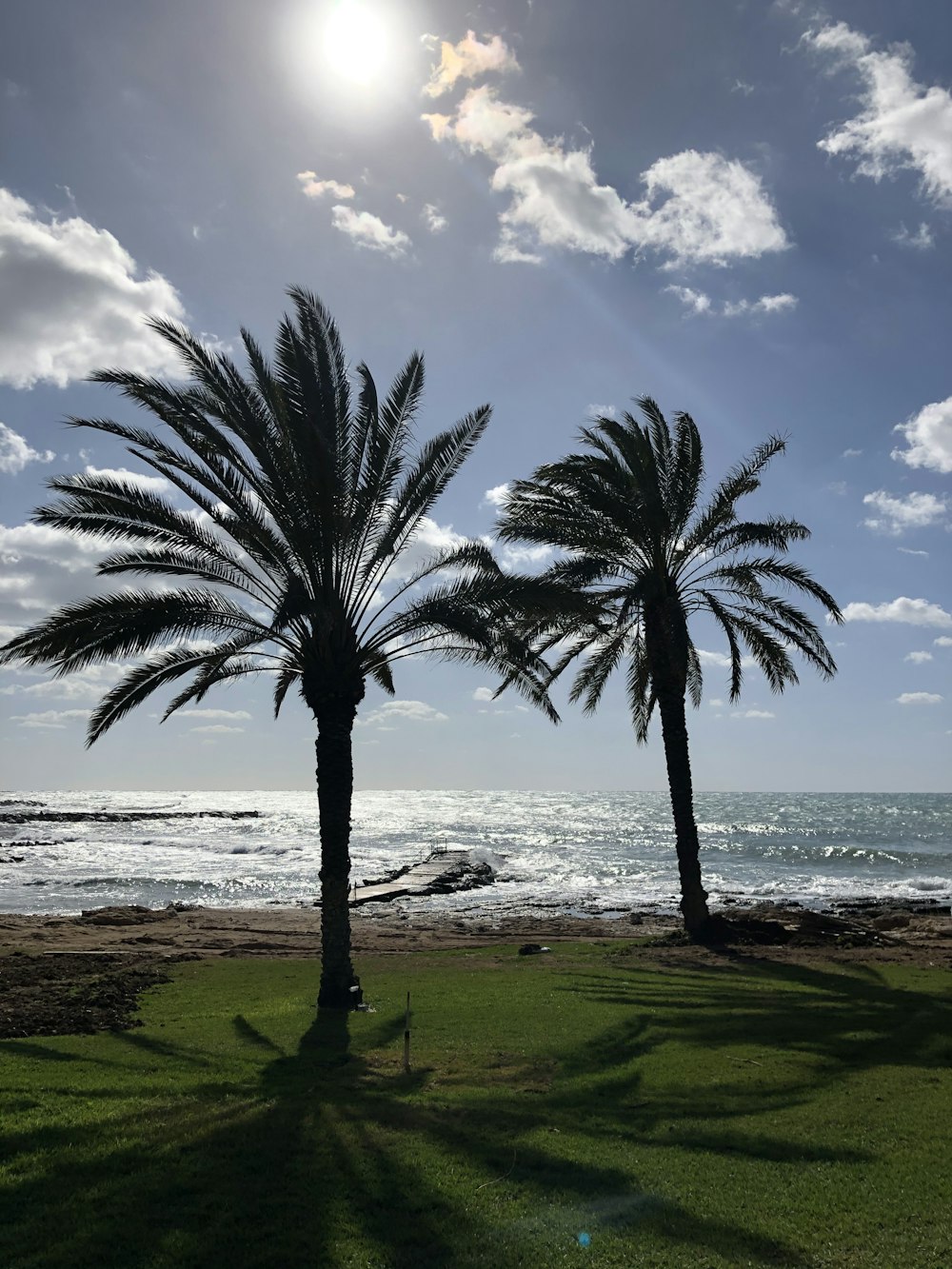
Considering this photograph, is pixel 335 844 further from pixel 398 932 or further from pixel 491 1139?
pixel 398 932

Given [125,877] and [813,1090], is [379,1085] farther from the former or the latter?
[125,877]

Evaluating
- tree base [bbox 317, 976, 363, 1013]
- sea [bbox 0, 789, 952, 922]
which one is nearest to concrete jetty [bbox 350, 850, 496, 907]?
→ sea [bbox 0, 789, 952, 922]

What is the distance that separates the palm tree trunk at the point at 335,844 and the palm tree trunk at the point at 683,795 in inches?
359

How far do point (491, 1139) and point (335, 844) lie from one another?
7.48m

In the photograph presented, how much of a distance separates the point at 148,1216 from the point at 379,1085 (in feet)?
11.9

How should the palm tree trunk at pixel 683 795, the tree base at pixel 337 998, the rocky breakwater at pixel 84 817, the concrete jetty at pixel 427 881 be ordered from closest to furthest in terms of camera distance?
the tree base at pixel 337 998 → the palm tree trunk at pixel 683 795 → the concrete jetty at pixel 427 881 → the rocky breakwater at pixel 84 817

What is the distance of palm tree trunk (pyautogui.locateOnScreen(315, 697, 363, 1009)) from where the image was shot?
1406 centimetres

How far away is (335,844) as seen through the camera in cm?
1452

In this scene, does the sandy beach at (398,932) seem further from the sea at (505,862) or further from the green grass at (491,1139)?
the green grass at (491,1139)

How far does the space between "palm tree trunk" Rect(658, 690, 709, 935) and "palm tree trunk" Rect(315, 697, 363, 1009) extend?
359 inches

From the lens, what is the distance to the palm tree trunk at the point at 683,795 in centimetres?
2069

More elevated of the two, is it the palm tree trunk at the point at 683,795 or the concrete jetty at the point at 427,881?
the palm tree trunk at the point at 683,795

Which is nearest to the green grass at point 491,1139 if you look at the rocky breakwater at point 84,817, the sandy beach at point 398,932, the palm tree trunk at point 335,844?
the palm tree trunk at point 335,844

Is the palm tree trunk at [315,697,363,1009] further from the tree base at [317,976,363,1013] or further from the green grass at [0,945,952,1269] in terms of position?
the green grass at [0,945,952,1269]
